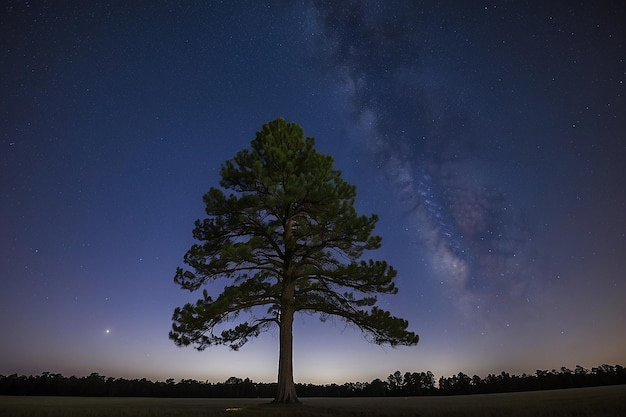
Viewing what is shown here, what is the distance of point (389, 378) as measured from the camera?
102 metres

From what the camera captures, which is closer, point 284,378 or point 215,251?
point 284,378

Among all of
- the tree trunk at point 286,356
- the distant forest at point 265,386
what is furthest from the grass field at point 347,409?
the distant forest at point 265,386

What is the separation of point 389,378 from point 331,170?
305 ft

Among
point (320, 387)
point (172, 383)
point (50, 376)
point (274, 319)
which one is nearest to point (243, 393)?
point (172, 383)

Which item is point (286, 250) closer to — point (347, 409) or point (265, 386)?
point (347, 409)

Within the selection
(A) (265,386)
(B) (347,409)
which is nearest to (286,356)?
(B) (347,409)

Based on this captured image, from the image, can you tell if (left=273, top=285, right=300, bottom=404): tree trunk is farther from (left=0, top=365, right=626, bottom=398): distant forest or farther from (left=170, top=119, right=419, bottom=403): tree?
(left=0, top=365, right=626, bottom=398): distant forest

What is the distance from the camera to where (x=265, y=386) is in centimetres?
8550

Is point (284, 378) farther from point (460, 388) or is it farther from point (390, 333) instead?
point (460, 388)

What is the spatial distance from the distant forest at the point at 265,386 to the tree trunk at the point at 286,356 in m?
63.9

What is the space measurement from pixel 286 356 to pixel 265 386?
238 ft

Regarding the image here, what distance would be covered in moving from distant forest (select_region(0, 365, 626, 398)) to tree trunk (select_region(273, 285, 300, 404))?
63.9m

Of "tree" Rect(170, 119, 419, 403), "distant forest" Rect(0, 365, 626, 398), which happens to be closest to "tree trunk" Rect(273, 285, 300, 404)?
"tree" Rect(170, 119, 419, 403)

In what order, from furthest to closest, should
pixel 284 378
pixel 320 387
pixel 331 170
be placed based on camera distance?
pixel 320 387 < pixel 331 170 < pixel 284 378
